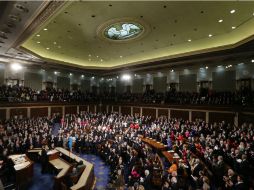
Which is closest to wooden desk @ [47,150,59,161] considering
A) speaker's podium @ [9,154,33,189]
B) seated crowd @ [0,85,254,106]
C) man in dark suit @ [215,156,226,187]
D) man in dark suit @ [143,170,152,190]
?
speaker's podium @ [9,154,33,189]

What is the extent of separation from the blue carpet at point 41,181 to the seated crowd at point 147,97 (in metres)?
10.1

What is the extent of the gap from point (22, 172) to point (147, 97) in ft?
46.7

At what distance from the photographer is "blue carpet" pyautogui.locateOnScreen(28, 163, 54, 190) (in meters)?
7.60

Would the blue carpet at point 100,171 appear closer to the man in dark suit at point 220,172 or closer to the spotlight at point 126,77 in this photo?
the man in dark suit at point 220,172

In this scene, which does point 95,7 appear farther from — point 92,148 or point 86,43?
point 92,148

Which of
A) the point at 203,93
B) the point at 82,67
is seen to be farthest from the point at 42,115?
the point at 203,93

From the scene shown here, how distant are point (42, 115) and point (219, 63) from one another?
18241 millimetres

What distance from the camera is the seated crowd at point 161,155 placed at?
247 inches

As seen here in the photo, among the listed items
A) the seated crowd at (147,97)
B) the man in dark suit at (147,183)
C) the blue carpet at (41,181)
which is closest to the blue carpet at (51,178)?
the blue carpet at (41,181)

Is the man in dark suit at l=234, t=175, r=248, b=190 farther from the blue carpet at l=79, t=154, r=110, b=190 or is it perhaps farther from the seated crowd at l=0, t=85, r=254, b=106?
the seated crowd at l=0, t=85, r=254, b=106

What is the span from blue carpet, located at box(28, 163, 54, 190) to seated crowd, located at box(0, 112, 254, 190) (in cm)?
124

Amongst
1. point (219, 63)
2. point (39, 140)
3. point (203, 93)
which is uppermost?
point (219, 63)

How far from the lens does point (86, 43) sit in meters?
14.9

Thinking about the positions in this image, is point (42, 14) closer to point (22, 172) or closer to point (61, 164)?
point (22, 172)
